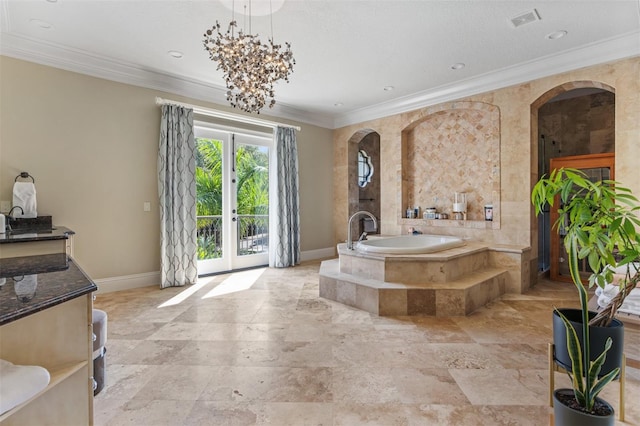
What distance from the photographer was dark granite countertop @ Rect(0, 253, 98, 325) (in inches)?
35.1

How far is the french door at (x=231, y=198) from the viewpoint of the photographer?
15.5ft

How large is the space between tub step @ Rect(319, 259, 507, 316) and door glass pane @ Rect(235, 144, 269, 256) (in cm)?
235

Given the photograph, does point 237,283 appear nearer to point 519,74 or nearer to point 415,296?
point 415,296

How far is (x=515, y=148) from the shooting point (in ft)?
13.7

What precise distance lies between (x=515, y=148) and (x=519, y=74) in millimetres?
966

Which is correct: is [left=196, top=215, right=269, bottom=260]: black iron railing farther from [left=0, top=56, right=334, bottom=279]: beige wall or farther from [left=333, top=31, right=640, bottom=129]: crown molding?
[left=333, top=31, right=640, bottom=129]: crown molding

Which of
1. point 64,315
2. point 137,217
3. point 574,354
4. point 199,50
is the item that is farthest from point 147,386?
point 199,50

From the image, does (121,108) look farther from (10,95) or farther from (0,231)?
(0,231)

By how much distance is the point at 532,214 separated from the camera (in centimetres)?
409

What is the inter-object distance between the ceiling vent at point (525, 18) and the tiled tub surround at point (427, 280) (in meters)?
2.42

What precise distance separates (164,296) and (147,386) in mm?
2020

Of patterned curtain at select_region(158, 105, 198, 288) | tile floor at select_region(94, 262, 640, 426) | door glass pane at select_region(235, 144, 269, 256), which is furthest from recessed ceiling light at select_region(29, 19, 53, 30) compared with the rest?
tile floor at select_region(94, 262, 640, 426)

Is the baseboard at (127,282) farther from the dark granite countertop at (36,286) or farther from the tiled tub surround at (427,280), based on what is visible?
the dark granite countertop at (36,286)

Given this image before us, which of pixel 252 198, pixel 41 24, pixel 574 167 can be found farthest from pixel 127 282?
pixel 574 167
